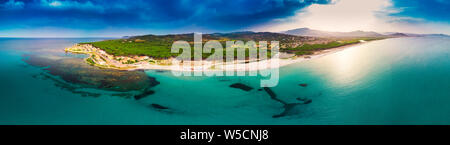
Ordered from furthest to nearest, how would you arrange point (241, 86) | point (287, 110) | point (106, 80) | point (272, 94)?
point (106, 80) → point (241, 86) → point (272, 94) → point (287, 110)

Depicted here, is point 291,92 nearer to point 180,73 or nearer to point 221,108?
point 221,108

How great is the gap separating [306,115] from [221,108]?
657 cm

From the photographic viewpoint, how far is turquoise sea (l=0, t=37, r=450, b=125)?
13.3m

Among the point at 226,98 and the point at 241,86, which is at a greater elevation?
the point at 241,86

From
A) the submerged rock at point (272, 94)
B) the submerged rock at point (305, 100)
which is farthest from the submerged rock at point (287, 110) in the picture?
the submerged rock at point (305, 100)

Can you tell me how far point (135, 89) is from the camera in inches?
767

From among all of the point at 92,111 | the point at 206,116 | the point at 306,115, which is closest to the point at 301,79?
the point at 306,115

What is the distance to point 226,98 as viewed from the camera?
56.7ft

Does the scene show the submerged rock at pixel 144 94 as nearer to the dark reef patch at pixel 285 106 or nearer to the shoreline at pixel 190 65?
the shoreline at pixel 190 65

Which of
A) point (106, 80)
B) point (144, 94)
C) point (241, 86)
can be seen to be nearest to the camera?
point (144, 94)

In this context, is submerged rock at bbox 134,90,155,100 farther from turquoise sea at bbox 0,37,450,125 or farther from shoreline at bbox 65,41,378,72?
shoreline at bbox 65,41,378,72

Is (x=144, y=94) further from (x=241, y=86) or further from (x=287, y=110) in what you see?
(x=287, y=110)

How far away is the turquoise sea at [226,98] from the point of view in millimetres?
13289

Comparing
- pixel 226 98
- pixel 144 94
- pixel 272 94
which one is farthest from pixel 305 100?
Answer: pixel 144 94
